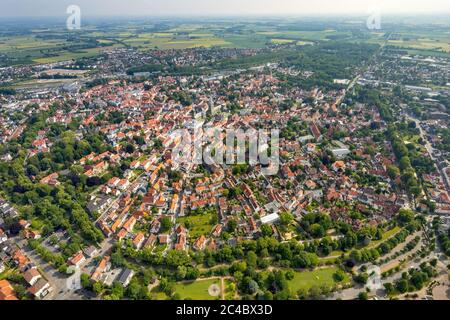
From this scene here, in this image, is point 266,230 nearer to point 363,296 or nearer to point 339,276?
point 339,276

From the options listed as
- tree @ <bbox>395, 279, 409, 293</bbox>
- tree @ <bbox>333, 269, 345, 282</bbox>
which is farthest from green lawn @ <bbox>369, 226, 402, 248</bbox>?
tree @ <bbox>333, 269, 345, 282</bbox>

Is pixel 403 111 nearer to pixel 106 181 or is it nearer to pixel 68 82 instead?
pixel 106 181

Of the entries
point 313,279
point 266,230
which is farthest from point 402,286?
point 266,230

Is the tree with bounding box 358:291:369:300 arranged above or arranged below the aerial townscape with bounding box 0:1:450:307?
below

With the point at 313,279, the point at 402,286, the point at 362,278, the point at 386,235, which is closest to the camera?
the point at 402,286

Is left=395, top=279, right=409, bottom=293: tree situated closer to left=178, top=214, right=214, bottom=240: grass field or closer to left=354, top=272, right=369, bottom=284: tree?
left=354, top=272, right=369, bottom=284: tree
